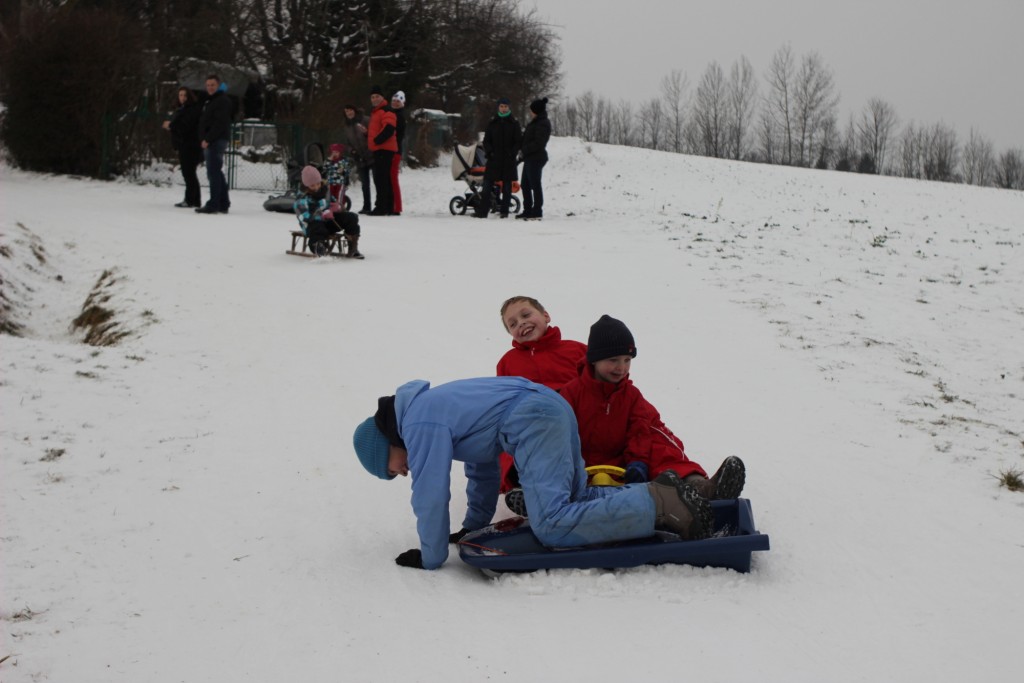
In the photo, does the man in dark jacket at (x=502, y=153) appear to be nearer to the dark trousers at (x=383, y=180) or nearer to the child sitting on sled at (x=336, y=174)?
the dark trousers at (x=383, y=180)

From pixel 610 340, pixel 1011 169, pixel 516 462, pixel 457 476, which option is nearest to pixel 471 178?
pixel 457 476

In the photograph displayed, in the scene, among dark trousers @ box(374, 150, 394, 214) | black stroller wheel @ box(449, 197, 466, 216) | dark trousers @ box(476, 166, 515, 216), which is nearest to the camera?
dark trousers @ box(374, 150, 394, 214)

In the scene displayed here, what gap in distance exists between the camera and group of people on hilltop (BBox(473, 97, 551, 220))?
45.4 ft

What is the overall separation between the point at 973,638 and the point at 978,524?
1144 millimetres

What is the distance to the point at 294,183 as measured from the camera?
1569 cm

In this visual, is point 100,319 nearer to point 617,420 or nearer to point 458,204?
point 617,420

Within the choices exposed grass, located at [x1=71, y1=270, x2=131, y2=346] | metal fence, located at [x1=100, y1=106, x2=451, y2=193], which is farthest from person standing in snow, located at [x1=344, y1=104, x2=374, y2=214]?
exposed grass, located at [x1=71, y1=270, x2=131, y2=346]

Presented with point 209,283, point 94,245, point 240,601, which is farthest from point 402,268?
point 240,601

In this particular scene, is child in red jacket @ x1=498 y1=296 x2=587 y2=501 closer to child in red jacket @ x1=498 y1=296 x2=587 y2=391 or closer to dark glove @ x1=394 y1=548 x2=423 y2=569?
child in red jacket @ x1=498 y1=296 x2=587 y2=391

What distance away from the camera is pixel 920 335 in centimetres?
761

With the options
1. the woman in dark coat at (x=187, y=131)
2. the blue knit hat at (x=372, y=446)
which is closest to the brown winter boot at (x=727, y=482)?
the blue knit hat at (x=372, y=446)

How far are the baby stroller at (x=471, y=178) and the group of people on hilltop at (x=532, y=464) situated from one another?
11139mm

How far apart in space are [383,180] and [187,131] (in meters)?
2.86

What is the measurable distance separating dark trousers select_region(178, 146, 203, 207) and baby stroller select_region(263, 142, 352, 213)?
3.99 feet
